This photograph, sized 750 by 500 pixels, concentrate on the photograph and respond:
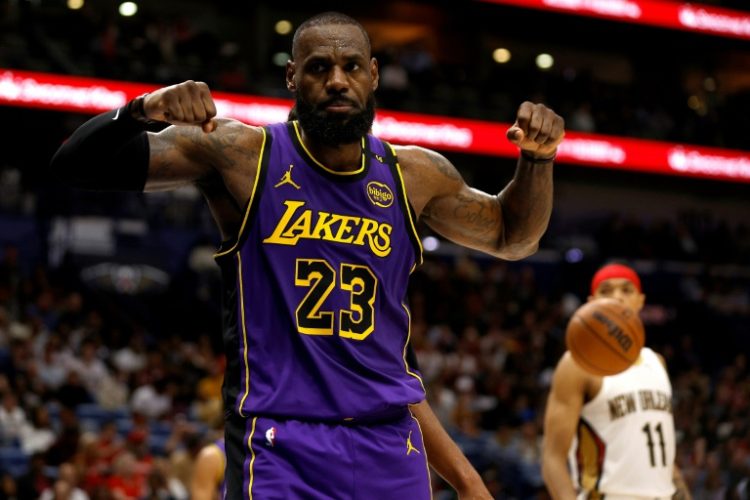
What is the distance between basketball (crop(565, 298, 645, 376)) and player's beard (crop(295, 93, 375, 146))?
253 centimetres

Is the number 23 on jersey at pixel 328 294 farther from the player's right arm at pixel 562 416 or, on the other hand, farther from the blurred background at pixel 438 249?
the blurred background at pixel 438 249

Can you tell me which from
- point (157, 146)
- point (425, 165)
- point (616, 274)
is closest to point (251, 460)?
point (157, 146)

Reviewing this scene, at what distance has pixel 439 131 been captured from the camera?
711 inches

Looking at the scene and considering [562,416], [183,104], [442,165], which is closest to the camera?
[183,104]

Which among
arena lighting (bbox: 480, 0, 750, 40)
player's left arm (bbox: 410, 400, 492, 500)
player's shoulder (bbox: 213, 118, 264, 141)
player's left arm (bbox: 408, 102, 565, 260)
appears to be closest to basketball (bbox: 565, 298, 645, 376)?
player's left arm (bbox: 408, 102, 565, 260)

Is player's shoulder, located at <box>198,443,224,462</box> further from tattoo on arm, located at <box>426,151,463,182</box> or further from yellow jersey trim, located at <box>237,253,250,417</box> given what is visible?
yellow jersey trim, located at <box>237,253,250,417</box>

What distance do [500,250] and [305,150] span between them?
2.64 ft

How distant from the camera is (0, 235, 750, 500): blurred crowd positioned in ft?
34.2

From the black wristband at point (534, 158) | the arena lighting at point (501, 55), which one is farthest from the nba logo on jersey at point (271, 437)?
the arena lighting at point (501, 55)

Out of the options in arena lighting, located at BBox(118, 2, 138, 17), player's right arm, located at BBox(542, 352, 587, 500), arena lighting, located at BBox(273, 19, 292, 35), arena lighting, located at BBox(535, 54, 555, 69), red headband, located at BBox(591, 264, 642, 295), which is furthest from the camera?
arena lighting, located at BBox(535, 54, 555, 69)

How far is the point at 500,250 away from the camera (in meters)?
3.75

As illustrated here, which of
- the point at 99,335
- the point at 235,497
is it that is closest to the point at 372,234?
the point at 235,497

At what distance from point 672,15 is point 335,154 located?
18.0 metres

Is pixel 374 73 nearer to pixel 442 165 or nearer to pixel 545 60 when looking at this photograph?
pixel 442 165
